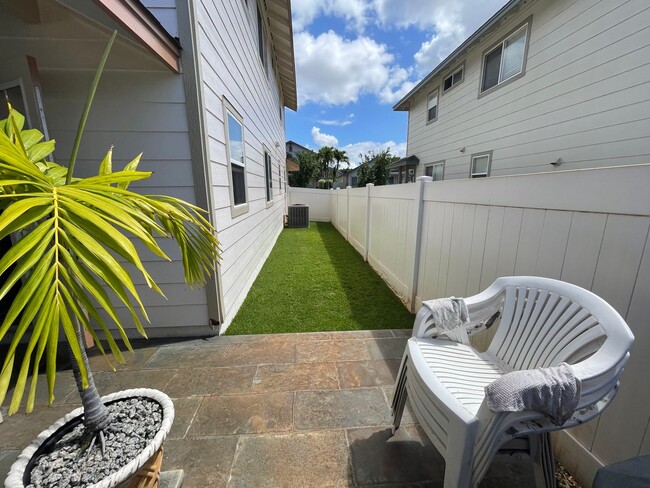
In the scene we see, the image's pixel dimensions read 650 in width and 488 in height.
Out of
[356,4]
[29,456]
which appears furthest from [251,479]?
[356,4]

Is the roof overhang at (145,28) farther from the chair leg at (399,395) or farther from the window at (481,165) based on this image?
the window at (481,165)

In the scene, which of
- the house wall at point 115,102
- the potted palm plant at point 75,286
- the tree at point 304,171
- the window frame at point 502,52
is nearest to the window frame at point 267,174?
the house wall at point 115,102

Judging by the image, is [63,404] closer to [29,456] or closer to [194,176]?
[29,456]

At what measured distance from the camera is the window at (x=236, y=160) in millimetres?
3152

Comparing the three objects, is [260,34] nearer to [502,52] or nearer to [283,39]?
[283,39]

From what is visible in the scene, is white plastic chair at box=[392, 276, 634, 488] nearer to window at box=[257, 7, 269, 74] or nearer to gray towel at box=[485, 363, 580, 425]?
gray towel at box=[485, 363, 580, 425]

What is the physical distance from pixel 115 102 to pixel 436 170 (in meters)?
7.93

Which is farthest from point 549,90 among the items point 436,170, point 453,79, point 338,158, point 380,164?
point 338,158

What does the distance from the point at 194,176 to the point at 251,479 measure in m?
2.31

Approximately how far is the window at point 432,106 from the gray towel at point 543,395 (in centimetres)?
864

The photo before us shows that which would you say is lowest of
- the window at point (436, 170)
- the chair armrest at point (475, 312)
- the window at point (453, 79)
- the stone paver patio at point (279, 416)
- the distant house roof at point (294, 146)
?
the stone paver patio at point (279, 416)

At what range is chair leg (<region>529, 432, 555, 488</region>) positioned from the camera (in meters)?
1.21

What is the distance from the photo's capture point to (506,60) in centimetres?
546

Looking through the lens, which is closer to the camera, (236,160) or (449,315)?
(449,315)
